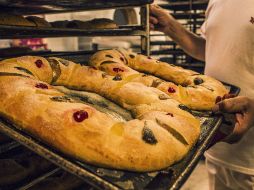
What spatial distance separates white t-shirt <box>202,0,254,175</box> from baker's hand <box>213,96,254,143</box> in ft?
1.22

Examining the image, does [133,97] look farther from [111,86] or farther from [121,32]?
[121,32]

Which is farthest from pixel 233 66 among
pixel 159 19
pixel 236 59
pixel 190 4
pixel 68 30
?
pixel 190 4

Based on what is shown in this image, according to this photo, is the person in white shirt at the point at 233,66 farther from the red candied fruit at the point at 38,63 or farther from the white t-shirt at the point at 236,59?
the red candied fruit at the point at 38,63

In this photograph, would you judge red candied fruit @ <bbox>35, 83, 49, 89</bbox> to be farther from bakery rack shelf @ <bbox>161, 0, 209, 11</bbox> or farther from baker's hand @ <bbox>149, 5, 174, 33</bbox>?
bakery rack shelf @ <bbox>161, 0, 209, 11</bbox>

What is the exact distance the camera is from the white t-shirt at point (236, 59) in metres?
1.73

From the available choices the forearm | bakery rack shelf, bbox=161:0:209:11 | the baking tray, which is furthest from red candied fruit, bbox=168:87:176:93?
bakery rack shelf, bbox=161:0:209:11

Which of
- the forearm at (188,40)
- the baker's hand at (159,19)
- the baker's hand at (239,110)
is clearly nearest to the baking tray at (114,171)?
the baker's hand at (239,110)

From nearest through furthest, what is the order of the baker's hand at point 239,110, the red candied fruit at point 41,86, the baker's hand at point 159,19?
the red candied fruit at point 41,86
the baker's hand at point 239,110
the baker's hand at point 159,19

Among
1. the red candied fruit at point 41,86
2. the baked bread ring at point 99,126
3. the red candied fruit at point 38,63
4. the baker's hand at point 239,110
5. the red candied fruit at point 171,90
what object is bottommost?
the baker's hand at point 239,110

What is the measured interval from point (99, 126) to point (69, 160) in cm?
13

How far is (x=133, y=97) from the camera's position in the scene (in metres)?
1.17

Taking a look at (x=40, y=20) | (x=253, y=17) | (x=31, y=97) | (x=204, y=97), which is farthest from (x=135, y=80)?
(x=40, y=20)

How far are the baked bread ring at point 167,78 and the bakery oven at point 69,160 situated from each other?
85 mm

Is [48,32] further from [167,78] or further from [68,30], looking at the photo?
[167,78]
